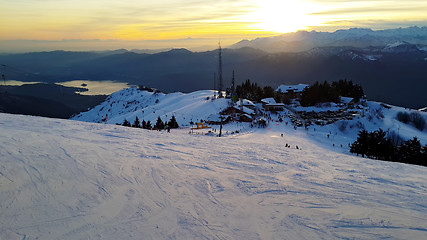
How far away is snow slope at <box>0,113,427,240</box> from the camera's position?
21.7 feet

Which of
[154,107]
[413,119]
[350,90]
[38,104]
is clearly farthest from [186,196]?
[38,104]

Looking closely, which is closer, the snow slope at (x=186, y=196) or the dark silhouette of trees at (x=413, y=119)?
the snow slope at (x=186, y=196)

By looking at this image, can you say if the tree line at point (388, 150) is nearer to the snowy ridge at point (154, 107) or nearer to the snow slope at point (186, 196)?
the snow slope at point (186, 196)

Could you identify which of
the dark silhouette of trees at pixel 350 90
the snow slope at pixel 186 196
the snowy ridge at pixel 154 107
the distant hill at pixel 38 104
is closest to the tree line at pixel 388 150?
the snow slope at pixel 186 196

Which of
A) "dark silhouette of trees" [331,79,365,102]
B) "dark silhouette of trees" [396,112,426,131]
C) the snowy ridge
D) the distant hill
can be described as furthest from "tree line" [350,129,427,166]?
the distant hill

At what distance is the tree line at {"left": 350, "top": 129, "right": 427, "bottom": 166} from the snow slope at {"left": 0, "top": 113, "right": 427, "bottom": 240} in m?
11.3

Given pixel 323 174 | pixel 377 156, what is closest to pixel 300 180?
pixel 323 174

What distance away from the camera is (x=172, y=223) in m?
6.91

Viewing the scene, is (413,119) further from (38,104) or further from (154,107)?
(38,104)

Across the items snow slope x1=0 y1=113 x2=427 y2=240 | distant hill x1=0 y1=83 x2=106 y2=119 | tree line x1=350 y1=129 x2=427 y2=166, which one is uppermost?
snow slope x1=0 y1=113 x2=427 y2=240

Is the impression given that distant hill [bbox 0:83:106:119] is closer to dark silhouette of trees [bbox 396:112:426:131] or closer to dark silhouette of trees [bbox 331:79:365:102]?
dark silhouette of trees [bbox 331:79:365:102]

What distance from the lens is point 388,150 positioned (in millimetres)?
23734

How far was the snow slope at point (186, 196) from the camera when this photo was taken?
661 centimetres

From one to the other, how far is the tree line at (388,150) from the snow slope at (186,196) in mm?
11313
